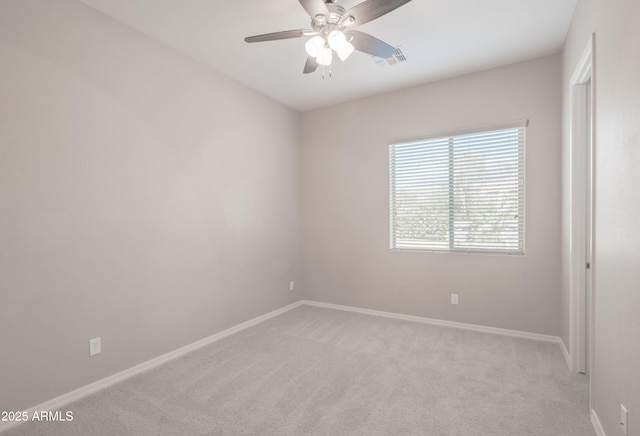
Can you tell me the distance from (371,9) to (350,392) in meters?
2.60

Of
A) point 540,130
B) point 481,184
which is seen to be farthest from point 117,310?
point 540,130

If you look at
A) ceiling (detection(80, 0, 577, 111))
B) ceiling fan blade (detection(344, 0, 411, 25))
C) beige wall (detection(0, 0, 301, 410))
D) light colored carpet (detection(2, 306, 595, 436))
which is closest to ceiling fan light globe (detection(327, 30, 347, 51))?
ceiling fan blade (detection(344, 0, 411, 25))

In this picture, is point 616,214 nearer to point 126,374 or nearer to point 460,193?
point 460,193

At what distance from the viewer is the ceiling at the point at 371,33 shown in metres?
2.42

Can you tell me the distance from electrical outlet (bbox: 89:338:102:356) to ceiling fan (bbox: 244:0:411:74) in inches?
99.4

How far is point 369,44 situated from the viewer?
223cm

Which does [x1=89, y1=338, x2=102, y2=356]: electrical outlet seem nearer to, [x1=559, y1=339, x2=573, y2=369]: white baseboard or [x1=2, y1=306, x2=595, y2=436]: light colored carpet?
[x1=2, y1=306, x2=595, y2=436]: light colored carpet

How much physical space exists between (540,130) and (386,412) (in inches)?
122

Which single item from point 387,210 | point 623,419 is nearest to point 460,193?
point 387,210

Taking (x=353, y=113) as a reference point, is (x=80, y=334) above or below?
below

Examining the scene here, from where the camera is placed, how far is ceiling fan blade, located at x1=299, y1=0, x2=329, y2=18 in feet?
6.13

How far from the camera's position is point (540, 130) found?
10.6ft

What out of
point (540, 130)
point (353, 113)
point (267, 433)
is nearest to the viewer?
point (267, 433)

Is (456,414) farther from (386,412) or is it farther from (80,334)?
(80,334)
